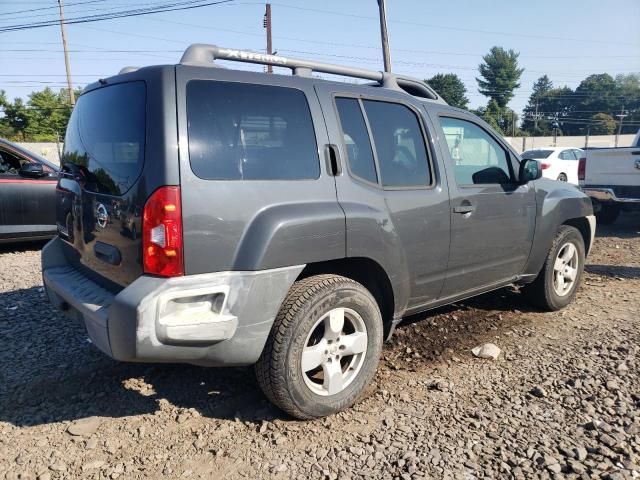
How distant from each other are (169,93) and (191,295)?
3.21 feet

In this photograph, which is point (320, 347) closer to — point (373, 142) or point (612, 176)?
point (373, 142)

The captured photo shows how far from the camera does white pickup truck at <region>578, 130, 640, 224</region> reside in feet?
27.8

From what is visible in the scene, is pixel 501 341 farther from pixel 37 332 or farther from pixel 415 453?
pixel 37 332

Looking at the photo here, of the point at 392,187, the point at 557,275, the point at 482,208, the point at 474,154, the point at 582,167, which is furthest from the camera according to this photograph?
the point at 582,167

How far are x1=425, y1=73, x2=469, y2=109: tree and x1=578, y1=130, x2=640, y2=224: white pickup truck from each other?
6981cm

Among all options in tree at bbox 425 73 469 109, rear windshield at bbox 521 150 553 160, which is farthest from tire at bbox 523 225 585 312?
tree at bbox 425 73 469 109

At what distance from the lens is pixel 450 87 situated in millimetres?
78000

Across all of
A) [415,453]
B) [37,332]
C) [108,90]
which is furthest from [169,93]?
[37,332]

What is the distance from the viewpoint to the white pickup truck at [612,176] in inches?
334

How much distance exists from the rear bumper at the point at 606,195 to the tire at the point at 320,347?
7407mm

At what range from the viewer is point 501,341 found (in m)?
4.04

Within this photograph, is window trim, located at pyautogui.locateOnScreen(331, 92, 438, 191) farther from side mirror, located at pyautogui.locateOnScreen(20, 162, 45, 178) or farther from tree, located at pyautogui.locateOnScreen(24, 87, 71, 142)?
tree, located at pyautogui.locateOnScreen(24, 87, 71, 142)

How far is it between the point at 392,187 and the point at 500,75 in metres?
91.9

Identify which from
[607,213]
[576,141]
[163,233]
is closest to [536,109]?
[576,141]
